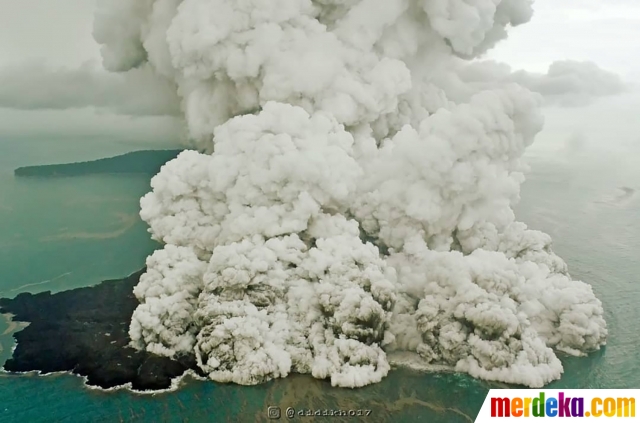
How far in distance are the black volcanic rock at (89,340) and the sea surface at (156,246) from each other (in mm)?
194

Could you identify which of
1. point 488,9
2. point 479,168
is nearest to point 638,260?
point 479,168

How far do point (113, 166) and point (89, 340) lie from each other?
3460 mm

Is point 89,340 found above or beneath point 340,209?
beneath

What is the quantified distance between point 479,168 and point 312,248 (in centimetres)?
306

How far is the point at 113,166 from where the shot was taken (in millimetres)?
11641

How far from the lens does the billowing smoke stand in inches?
354

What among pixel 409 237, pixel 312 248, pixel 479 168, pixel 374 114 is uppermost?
pixel 374 114

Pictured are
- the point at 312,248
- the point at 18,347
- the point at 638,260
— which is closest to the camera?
the point at 18,347

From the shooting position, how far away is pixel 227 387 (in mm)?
8453

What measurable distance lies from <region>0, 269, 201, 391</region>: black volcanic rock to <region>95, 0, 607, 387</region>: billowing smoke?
368 millimetres

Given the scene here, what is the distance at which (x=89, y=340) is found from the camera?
9359 millimetres

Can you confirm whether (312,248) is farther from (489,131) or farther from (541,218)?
(541,218)

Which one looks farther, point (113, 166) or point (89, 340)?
point (113, 166)

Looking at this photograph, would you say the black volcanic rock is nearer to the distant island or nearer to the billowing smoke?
the billowing smoke
